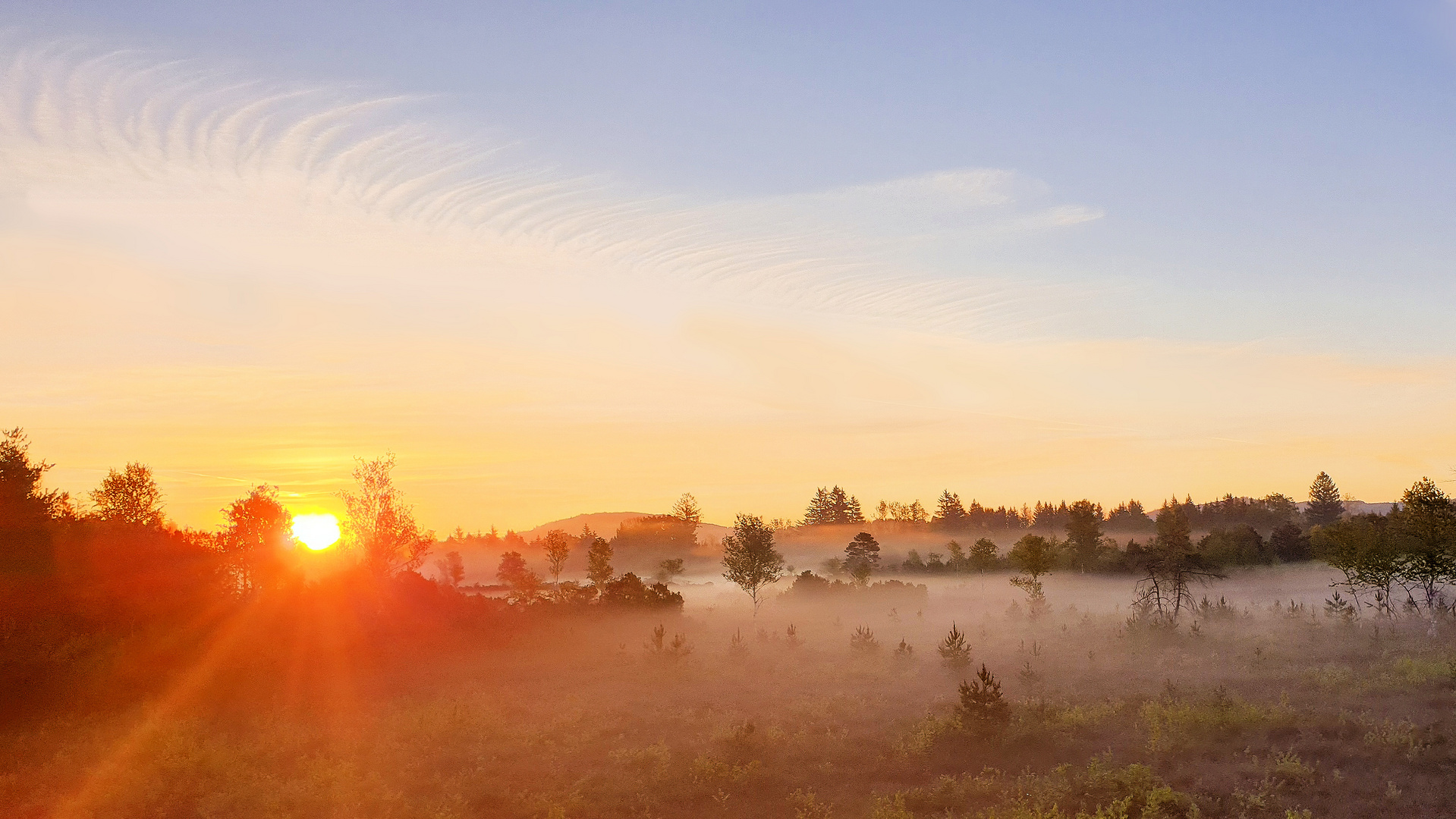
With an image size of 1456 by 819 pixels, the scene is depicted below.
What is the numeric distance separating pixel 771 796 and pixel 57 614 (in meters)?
26.9

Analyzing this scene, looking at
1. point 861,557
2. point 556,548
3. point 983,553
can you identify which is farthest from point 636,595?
point 983,553

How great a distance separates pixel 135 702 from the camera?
28.3m

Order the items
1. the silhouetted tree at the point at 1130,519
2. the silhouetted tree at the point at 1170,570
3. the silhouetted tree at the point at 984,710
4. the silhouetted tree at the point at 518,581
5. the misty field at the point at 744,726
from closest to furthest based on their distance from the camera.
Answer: the misty field at the point at 744,726 < the silhouetted tree at the point at 984,710 < the silhouetted tree at the point at 1170,570 < the silhouetted tree at the point at 518,581 < the silhouetted tree at the point at 1130,519

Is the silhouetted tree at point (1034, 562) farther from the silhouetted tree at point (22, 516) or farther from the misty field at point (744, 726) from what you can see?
the silhouetted tree at point (22, 516)

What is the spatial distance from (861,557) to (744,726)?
50959 mm

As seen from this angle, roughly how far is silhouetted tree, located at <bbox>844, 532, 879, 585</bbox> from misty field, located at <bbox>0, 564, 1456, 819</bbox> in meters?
27.6

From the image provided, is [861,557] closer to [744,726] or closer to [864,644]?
[864,644]

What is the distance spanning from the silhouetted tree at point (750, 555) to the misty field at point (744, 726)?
13.9 metres

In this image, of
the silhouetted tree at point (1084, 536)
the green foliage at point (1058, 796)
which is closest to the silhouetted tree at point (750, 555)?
the green foliage at point (1058, 796)

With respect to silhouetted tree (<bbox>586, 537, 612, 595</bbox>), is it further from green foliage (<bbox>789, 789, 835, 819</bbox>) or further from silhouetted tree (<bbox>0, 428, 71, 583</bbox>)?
green foliage (<bbox>789, 789, 835, 819</bbox>)

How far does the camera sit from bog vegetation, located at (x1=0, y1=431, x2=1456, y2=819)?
1892cm

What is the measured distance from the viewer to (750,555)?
55.6 meters

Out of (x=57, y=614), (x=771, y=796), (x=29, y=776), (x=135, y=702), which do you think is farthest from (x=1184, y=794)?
(x=57, y=614)

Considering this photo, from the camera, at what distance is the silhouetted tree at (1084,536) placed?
79500 mm
